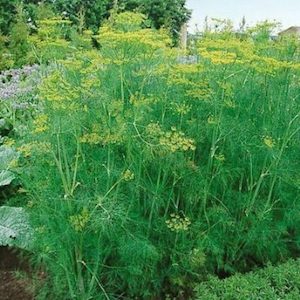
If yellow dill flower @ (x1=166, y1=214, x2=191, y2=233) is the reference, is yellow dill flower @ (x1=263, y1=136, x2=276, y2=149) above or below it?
above

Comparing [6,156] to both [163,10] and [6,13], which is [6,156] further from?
[163,10]

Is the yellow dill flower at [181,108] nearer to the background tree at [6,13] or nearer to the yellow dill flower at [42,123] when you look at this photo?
the yellow dill flower at [42,123]

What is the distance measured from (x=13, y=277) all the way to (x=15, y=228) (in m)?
0.46

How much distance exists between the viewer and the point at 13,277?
4.25m

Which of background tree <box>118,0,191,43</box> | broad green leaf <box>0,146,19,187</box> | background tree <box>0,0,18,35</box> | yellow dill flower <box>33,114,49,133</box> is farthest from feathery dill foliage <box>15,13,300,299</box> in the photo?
background tree <box>118,0,191,43</box>

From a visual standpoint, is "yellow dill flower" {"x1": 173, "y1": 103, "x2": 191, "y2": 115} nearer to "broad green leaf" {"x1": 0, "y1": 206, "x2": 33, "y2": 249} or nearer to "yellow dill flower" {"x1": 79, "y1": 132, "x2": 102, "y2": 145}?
"yellow dill flower" {"x1": 79, "y1": 132, "x2": 102, "y2": 145}

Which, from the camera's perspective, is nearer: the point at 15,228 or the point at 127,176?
Result: the point at 127,176

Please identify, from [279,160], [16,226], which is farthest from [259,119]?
[16,226]

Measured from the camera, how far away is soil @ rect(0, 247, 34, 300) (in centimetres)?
405

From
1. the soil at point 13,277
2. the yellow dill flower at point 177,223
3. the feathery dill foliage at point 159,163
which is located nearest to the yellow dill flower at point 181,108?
the feathery dill foliage at point 159,163

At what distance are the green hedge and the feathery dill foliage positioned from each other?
0.24 meters

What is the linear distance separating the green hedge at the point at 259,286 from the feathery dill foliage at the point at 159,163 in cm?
24

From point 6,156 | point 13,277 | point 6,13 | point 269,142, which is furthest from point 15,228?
point 6,13

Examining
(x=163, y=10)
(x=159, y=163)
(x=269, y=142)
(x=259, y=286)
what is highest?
(x=163, y=10)
